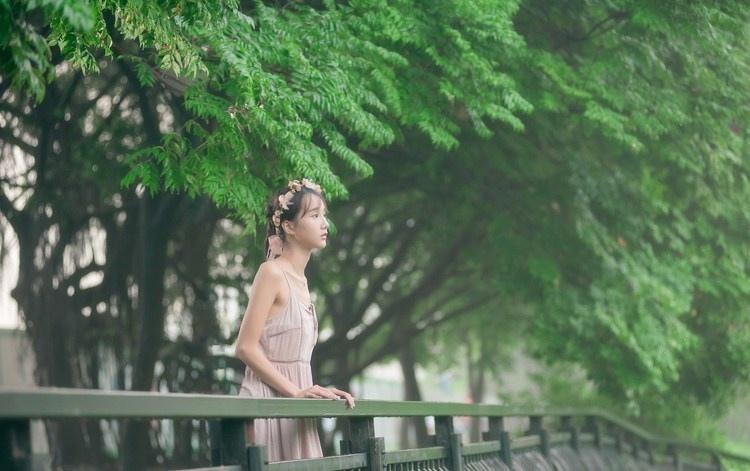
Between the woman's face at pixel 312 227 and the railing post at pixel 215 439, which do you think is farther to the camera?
the woman's face at pixel 312 227

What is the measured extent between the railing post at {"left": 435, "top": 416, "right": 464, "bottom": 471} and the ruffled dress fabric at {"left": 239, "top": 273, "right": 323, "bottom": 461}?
5.46ft

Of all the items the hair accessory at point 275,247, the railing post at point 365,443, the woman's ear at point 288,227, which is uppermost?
the woman's ear at point 288,227

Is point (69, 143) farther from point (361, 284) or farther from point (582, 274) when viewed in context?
point (361, 284)

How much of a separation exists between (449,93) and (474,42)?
1.68ft

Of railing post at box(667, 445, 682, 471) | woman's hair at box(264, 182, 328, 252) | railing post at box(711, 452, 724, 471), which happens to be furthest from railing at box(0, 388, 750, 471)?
railing post at box(711, 452, 724, 471)

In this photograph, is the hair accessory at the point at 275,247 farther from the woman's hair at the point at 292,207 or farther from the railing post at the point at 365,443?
the railing post at the point at 365,443

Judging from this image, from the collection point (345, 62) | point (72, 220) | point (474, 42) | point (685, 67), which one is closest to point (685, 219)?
point (685, 67)

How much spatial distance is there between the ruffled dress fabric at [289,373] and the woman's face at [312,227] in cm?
→ 23

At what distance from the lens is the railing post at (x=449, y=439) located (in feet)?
23.6

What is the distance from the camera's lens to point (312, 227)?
18.8ft

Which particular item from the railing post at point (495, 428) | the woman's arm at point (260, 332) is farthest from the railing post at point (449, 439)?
the woman's arm at point (260, 332)

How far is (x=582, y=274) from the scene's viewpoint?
45.6 ft

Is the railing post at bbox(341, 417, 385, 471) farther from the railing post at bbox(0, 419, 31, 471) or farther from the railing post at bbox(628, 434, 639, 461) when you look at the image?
the railing post at bbox(628, 434, 639, 461)

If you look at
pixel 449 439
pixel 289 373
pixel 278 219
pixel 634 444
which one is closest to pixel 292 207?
pixel 278 219
